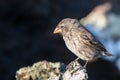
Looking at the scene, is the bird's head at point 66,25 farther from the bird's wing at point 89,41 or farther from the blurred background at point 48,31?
the blurred background at point 48,31

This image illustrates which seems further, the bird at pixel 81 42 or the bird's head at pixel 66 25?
the bird at pixel 81 42

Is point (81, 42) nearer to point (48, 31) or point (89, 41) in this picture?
point (89, 41)

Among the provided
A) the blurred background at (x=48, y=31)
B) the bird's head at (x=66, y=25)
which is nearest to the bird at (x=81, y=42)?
the bird's head at (x=66, y=25)

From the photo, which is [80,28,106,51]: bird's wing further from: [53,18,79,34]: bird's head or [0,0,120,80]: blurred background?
[0,0,120,80]: blurred background

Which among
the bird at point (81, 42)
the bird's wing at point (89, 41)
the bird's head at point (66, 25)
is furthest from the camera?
the bird's wing at point (89, 41)

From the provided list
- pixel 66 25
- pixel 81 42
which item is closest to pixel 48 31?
pixel 81 42

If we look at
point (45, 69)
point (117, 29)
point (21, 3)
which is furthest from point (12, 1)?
point (45, 69)

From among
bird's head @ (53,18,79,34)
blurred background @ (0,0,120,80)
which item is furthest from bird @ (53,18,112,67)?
blurred background @ (0,0,120,80)
